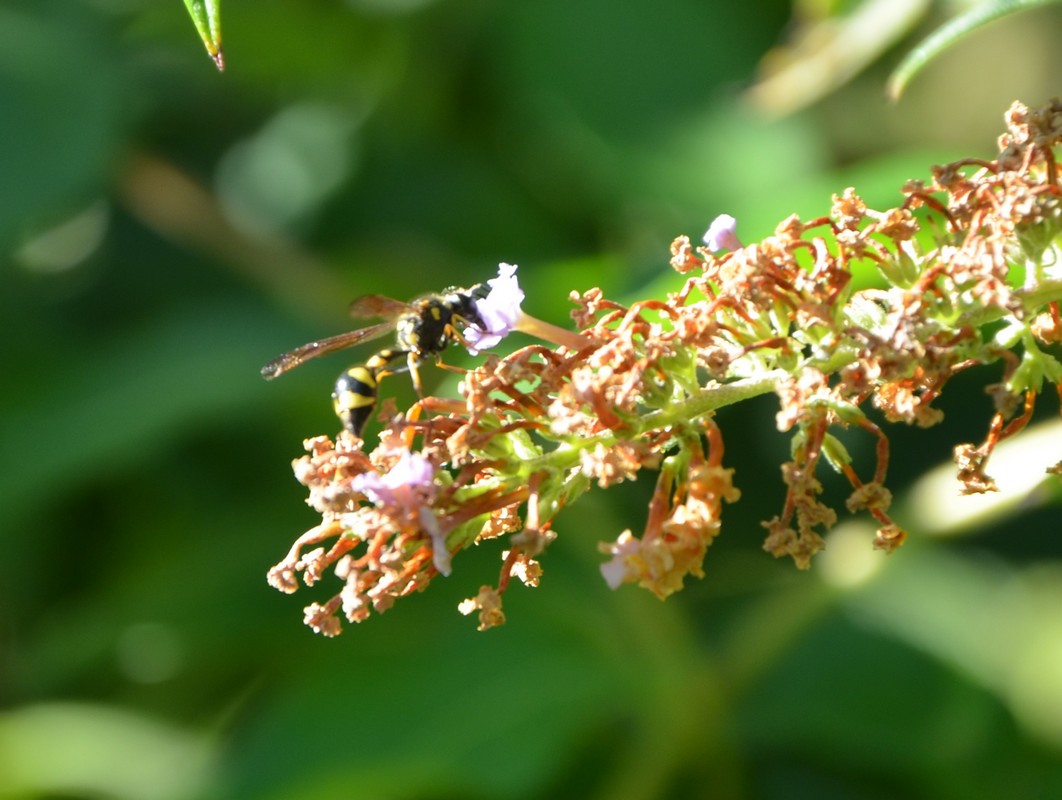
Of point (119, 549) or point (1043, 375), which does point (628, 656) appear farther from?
point (1043, 375)

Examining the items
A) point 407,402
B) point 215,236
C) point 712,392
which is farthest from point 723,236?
point 215,236

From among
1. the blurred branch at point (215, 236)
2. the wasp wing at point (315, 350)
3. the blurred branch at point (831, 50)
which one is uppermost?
the blurred branch at point (215, 236)

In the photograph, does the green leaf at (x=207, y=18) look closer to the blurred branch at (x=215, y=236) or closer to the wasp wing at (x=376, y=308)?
the wasp wing at (x=376, y=308)

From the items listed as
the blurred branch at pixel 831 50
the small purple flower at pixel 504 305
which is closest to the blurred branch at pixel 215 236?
the blurred branch at pixel 831 50

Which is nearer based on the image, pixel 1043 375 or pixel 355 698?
pixel 1043 375

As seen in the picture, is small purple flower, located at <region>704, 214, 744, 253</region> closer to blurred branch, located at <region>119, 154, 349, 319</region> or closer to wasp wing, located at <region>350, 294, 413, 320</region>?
wasp wing, located at <region>350, 294, 413, 320</region>

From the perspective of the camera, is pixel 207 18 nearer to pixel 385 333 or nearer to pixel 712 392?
pixel 712 392

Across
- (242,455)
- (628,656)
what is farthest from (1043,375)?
(242,455)
